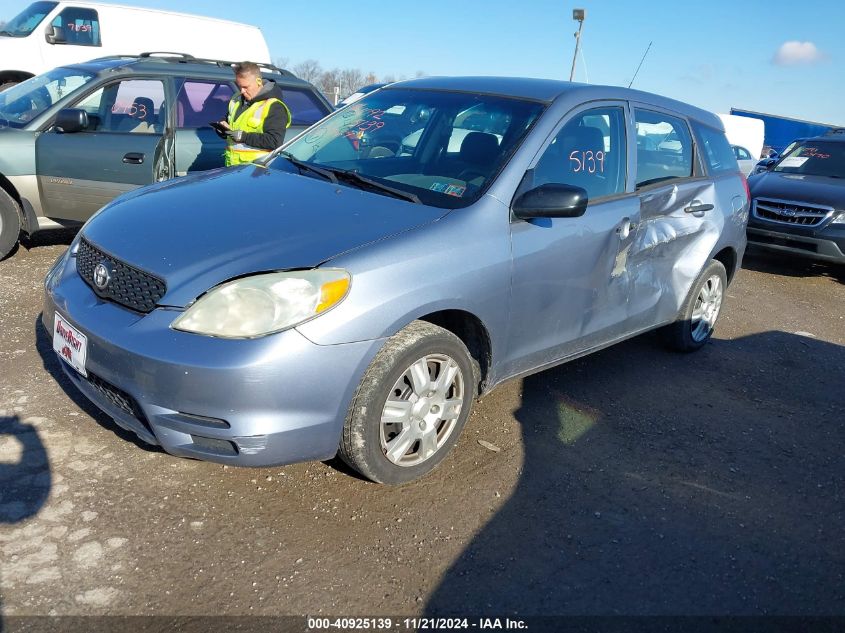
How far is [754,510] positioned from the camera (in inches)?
129

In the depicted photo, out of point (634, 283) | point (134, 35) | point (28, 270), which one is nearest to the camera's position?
point (634, 283)

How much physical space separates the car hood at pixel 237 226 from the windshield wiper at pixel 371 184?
0.21 feet

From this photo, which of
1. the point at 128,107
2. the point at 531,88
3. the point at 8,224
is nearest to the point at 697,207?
the point at 531,88

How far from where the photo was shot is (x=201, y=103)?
657cm

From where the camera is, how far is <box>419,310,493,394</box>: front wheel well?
3.19 m

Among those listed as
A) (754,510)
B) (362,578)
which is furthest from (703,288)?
(362,578)

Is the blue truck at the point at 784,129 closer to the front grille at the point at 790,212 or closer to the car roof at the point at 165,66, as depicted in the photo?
the front grille at the point at 790,212

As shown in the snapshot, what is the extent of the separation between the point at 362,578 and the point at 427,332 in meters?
0.99

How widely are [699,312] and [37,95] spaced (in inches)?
230

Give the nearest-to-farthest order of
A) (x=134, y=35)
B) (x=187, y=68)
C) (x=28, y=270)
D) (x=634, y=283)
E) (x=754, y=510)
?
1. (x=754, y=510)
2. (x=634, y=283)
3. (x=28, y=270)
4. (x=187, y=68)
5. (x=134, y=35)

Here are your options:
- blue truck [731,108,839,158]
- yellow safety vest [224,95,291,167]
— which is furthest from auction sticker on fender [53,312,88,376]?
blue truck [731,108,839,158]

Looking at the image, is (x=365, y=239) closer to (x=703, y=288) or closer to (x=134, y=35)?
(x=703, y=288)

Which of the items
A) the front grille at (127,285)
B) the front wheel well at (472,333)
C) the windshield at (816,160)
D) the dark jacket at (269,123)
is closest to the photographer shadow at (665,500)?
the front wheel well at (472,333)

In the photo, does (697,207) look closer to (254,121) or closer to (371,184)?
(371,184)
